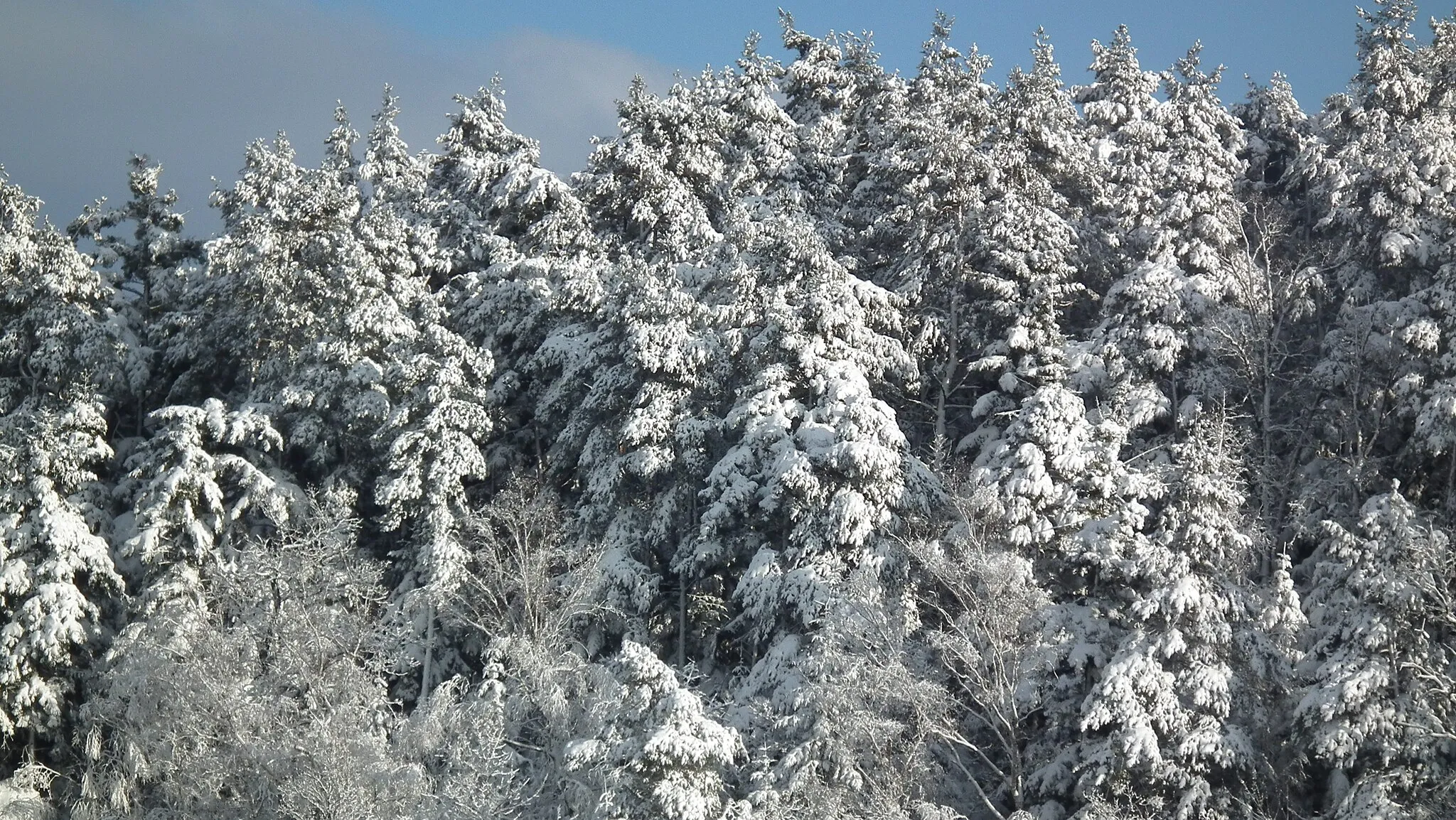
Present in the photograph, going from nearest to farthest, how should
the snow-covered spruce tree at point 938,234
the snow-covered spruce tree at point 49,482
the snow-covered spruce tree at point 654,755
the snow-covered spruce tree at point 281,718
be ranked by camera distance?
the snow-covered spruce tree at point 654,755 → the snow-covered spruce tree at point 281,718 → the snow-covered spruce tree at point 49,482 → the snow-covered spruce tree at point 938,234

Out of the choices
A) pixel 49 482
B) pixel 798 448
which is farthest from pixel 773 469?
pixel 49 482

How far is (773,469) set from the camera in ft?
89.9

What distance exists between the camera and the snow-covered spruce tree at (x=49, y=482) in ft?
96.3

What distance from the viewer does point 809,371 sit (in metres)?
28.3

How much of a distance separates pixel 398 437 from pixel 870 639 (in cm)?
1366

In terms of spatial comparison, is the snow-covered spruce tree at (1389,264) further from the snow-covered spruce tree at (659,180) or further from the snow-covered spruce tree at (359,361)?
the snow-covered spruce tree at (359,361)

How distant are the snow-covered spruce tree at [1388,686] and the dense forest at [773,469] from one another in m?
0.08

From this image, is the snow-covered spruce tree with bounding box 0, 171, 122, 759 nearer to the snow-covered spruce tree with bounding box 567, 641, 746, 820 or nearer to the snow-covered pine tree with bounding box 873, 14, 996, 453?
the snow-covered spruce tree with bounding box 567, 641, 746, 820

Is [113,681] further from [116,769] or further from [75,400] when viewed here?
[75,400]

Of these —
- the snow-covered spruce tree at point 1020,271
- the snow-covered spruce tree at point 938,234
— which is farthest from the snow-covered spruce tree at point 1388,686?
the snow-covered spruce tree at point 938,234

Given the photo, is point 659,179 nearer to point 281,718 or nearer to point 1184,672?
point 281,718

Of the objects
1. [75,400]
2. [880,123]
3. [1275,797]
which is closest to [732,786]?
[1275,797]

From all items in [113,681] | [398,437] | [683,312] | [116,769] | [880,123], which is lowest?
[116,769]

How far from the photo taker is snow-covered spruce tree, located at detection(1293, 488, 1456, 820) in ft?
62.8
